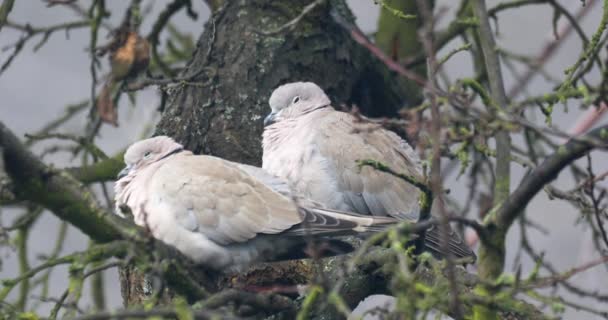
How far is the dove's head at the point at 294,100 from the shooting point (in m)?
4.79

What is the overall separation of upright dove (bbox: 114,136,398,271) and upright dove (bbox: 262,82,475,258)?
505 mm

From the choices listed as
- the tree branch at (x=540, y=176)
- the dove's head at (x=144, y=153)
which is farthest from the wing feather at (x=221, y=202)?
the tree branch at (x=540, y=176)

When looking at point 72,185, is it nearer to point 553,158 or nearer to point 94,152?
point 553,158

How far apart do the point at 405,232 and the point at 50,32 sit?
3.67 metres

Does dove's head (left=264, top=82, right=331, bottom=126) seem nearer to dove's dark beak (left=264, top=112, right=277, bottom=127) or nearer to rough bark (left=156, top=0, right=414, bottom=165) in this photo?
dove's dark beak (left=264, top=112, right=277, bottom=127)

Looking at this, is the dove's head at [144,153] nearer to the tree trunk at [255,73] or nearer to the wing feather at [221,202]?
the wing feather at [221,202]

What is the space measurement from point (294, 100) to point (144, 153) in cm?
97

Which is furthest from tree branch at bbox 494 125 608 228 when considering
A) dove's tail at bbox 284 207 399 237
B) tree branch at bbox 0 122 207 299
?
tree branch at bbox 0 122 207 299

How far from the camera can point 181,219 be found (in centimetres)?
367

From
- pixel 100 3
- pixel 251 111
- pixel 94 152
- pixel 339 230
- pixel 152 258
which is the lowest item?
pixel 152 258

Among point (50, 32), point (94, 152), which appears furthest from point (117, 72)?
point (50, 32)

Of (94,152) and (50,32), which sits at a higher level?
(50,32)

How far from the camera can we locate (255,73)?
16.9ft

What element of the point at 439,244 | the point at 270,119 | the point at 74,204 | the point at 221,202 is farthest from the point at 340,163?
the point at 74,204
